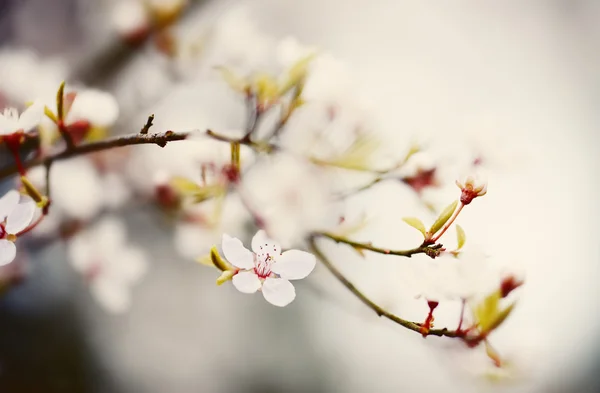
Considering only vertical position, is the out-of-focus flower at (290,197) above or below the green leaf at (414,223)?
above

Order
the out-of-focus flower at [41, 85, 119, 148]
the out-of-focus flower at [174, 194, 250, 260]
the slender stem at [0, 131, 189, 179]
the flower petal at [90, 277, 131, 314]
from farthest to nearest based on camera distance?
the flower petal at [90, 277, 131, 314], the out-of-focus flower at [174, 194, 250, 260], the out-of-focus flower at [41, 85, 119, 148], the slender stem at [0, 131, 189, 179]

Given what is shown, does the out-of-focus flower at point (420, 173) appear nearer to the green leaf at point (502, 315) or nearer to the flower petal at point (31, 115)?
the green leaf at point (502, 315)

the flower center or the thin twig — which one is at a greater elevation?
the thin twig

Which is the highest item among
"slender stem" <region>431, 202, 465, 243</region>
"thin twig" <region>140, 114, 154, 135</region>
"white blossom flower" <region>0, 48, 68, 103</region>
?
"white blossom flower" <region>0, 48, 68, 103</region>

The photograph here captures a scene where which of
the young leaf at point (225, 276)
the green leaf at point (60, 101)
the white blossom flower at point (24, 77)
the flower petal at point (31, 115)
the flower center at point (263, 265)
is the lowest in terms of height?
the young leaf at point (225, 276)

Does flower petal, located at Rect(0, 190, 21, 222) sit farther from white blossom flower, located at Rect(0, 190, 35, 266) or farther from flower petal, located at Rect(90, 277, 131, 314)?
flower petal, located at Rect(90, 277, 131, 314)

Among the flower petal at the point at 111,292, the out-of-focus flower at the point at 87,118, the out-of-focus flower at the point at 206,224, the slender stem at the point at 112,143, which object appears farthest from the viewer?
the flower petal at the point at 111,292

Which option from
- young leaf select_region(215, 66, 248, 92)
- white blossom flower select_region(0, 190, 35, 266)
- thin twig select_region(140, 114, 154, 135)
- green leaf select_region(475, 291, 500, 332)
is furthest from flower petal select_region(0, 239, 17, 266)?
green leaf select_region(475, 291, 500, 332)

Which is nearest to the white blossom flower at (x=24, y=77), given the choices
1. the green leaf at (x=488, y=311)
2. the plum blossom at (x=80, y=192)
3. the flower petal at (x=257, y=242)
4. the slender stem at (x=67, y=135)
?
the plum blossom at (x=80, y=192)
